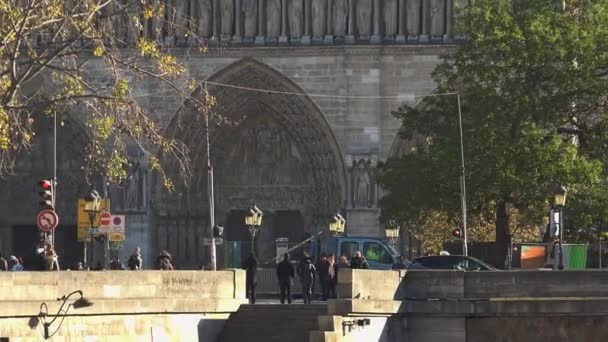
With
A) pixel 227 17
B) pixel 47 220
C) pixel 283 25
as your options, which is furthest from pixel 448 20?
pixel 47 220

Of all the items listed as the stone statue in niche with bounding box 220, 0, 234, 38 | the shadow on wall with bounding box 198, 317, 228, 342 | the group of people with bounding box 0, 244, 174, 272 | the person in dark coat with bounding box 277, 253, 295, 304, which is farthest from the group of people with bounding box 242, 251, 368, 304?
the stone statue in niche with bounding box 220, 0, 234, 38

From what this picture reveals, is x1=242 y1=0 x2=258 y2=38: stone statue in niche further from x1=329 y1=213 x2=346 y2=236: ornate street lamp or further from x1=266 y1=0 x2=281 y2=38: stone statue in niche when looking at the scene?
x1=329 y1=213 x2=346 y2=236: ornate street lamp

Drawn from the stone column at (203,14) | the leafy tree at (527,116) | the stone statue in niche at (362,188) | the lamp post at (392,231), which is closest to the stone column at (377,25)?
the stone statue in niche at (362,188)

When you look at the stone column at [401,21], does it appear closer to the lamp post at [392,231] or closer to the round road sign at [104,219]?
the lamp post at [392,231]

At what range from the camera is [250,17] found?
274ft

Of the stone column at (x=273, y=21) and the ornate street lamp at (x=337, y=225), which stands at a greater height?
the stone column at (x=273, y=21)

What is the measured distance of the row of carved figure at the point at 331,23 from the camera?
8269 centimetres

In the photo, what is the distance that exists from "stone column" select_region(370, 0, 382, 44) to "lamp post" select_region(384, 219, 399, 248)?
7.07 meters

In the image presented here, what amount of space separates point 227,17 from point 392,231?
10.8 metres

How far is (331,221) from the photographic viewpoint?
79.8 meters

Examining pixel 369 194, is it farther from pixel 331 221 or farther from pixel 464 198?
pixel 464 198

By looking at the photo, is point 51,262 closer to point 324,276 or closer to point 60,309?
point 60,309

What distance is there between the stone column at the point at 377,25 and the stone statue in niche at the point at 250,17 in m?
4.34

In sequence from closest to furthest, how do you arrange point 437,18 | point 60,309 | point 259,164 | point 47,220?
point 60,309, point 47,220, point 437,18, point 259,164
